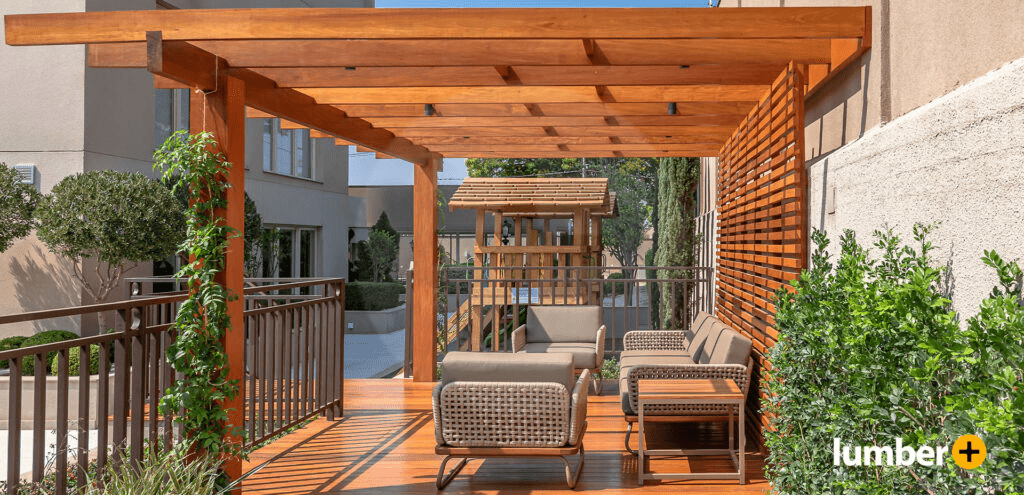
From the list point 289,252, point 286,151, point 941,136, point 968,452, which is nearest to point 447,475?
point 941,136

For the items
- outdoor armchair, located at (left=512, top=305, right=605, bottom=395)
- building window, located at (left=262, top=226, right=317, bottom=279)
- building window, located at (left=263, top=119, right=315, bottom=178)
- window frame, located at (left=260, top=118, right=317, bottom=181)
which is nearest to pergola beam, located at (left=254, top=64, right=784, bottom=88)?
outdoor armchair, located at (left=512, top=305, right=605, bottom=395)

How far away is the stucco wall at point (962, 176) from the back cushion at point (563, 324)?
5.17 metres

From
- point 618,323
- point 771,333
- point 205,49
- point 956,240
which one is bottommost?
point 618,323

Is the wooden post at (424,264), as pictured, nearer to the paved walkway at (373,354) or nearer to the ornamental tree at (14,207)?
the paved walkway at (373,354)

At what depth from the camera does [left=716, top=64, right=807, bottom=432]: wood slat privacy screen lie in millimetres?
4684

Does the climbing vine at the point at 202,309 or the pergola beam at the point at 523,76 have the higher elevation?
the pergola beam at the point at 523,76

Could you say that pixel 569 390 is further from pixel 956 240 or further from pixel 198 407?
pixel 956 240

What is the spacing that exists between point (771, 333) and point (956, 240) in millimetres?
2556

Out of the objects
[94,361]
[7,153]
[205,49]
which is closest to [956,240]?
[205,49]

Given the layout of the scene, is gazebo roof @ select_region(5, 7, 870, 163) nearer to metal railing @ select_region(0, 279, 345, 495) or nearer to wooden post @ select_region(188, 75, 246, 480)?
wooden post @ select_region(188, 75, 246, 480)

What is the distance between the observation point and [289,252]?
18250mm

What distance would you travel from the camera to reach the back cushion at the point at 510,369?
16.1ft

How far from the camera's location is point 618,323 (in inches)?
801

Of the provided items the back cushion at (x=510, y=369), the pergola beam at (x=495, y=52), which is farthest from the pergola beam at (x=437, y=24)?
the back cushion at (x=510, y=369)
